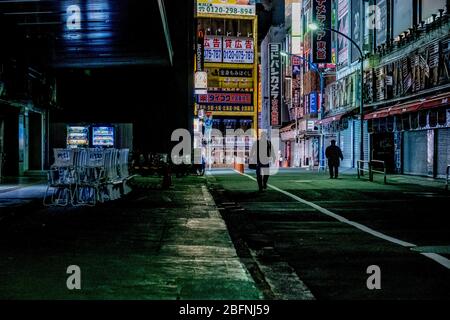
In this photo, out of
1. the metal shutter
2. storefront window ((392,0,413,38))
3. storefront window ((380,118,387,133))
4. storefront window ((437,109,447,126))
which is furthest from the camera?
the metal shutter

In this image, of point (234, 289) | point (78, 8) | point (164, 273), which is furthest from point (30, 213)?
point (234, 289)

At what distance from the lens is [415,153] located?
27.5m

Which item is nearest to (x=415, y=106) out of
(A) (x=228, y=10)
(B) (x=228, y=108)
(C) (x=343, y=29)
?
(C) (x=343, y=29)

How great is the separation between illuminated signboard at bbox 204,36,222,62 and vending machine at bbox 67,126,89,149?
1609 inches

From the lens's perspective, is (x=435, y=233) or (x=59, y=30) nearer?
(x=435, y=233)

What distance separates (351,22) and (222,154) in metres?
32.4

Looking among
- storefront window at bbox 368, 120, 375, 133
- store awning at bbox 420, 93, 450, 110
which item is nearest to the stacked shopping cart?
store awning at bbox 420, 93, 450, 110

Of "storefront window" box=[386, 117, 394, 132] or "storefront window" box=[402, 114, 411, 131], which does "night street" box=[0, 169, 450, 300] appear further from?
"storefront window" box=[386, 117, 394, 132]

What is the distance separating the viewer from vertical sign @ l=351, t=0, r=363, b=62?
34.6 meters

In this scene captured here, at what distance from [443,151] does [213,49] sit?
160ft

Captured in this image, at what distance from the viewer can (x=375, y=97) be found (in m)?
31.7

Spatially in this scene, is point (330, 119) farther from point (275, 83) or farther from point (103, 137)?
point (275, 83)
